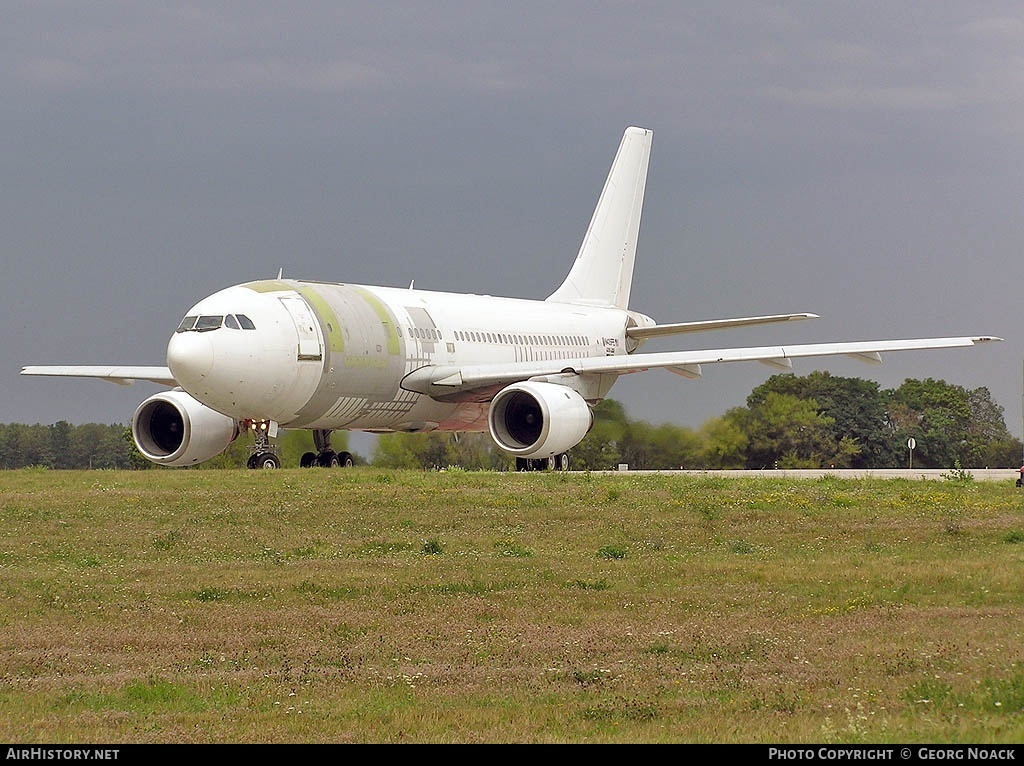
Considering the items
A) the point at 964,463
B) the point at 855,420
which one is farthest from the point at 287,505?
the point at 964,463

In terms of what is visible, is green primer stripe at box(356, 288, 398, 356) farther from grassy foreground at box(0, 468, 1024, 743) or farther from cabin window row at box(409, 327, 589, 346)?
grassy foreground at box(0, 468, 1024, 743)

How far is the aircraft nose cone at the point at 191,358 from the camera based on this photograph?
92.5 feet

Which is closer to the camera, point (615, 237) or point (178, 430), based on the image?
point (178, 430)

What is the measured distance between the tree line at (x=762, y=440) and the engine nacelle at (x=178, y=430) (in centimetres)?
388

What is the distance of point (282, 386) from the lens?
2944cm

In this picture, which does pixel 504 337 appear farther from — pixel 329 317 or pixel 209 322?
pixel 209 322

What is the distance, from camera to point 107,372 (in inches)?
1449

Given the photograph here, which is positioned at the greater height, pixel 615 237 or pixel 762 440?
pixel 615 237

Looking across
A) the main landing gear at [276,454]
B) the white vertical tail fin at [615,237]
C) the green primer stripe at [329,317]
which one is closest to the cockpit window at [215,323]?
the green primer stripe at [329,317]

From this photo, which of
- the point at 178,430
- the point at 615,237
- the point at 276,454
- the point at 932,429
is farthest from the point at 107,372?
the point at 932,429

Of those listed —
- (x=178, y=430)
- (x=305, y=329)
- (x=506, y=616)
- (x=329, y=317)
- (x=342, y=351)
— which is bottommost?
(x=506, y=616)

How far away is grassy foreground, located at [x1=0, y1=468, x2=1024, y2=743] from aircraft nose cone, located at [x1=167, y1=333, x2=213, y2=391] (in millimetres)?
4894

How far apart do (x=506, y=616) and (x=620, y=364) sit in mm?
21216

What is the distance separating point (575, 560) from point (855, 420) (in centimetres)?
4005
